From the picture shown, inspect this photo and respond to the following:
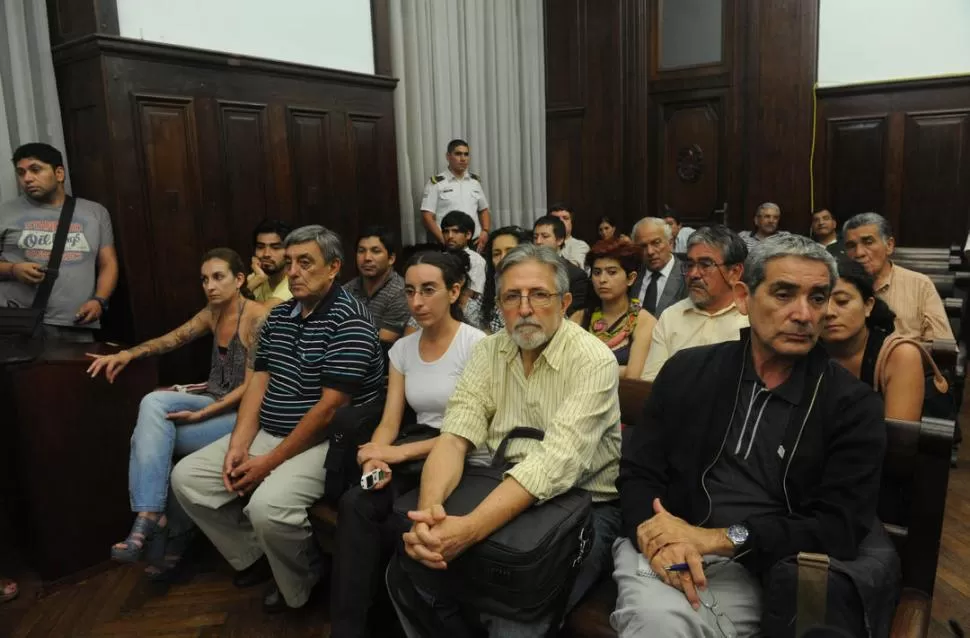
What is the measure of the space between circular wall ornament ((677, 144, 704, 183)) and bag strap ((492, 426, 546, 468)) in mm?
5459

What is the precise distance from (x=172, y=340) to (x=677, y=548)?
235 cm

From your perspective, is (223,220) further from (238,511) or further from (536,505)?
(536,505)

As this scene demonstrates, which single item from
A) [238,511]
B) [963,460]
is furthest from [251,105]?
[963,460]

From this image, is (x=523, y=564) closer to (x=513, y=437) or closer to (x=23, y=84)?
(x=513, y=437)

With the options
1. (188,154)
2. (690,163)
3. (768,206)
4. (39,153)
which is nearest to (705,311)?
(188,154)

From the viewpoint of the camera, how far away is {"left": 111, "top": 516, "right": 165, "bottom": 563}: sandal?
2441mm

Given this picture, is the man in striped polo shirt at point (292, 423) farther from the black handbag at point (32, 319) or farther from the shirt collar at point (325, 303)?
the black handbag at point (32, 319)

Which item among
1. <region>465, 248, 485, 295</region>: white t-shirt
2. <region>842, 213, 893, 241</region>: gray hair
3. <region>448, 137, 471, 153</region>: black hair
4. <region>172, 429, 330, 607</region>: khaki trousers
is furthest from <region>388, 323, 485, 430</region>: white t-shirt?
<region>448, 137, 471, 153</region>: black hair

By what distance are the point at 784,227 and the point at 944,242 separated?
1209mm

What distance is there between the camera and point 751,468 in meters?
1.59

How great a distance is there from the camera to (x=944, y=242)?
5.95 metres

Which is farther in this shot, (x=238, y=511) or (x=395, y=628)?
(x=238, y=511)

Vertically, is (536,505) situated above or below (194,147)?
below

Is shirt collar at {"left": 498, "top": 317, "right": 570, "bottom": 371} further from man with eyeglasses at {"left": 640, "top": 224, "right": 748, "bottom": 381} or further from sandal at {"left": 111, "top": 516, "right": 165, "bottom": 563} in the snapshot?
sandal at {"left": 111, "top": 516, "right": 165, "bottom": 563}
